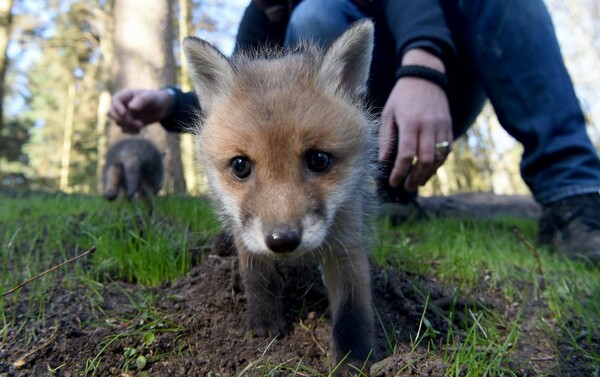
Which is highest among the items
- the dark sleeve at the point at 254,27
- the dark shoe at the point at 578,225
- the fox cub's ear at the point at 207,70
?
the dark sleeve at the point at 254,27

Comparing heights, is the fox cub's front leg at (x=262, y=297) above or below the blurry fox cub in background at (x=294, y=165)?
below

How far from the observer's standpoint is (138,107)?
342cm

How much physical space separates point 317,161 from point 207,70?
92cm

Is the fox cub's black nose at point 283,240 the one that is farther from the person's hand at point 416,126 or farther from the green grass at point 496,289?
the person's hand at point 416,126

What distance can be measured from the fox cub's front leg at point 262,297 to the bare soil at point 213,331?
0.06 meters

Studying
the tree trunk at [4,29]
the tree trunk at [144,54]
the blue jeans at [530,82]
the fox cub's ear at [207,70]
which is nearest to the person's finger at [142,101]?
the fox cub's ear at [207,70]

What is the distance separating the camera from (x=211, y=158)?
216 cm

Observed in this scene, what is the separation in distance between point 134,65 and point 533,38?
6534mm

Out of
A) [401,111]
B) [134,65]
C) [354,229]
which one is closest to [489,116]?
[134,65]

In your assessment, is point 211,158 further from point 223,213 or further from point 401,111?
point 401,111

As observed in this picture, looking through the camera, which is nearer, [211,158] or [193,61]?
[211,158]

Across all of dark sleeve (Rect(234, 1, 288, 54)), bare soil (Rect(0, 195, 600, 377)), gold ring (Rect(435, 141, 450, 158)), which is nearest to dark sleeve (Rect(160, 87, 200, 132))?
dark sleeve (Rect(234, 1, 288, 54))

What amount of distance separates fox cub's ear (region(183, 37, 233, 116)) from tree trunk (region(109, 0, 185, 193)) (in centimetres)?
552

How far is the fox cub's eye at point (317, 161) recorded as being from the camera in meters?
1.93
